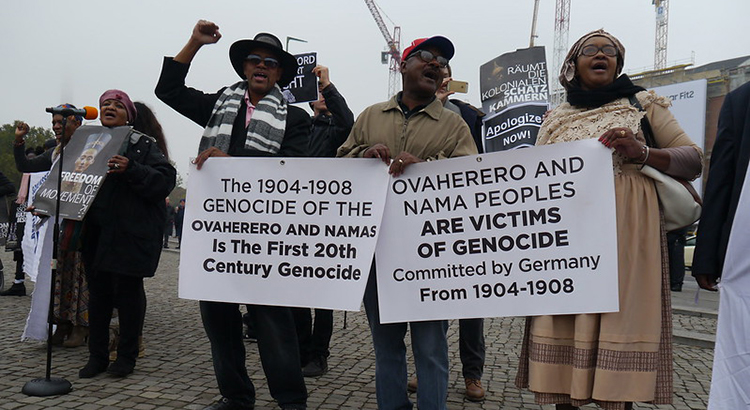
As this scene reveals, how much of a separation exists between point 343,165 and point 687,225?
1.69m

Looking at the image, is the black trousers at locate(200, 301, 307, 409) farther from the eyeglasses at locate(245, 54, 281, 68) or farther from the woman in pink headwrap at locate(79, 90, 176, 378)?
the eyeglasses at locate(245, 54, 281, 68)

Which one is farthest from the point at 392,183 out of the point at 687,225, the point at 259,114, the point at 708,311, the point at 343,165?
the point at 708,311

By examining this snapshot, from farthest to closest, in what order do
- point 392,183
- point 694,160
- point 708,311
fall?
point 708,311 → point 392,183 → point 694,160

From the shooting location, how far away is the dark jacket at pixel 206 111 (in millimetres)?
3607

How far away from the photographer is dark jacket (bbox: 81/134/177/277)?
14.3 feet

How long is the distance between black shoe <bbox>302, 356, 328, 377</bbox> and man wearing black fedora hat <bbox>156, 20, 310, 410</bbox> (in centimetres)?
99

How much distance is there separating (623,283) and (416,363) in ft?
3.49

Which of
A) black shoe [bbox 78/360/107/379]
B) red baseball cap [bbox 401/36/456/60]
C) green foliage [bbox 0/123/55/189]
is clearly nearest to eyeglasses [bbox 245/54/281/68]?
red baseball cap [bbox 401/36/456/60]

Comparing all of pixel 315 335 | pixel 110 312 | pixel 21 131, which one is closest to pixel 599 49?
pixel 315 335

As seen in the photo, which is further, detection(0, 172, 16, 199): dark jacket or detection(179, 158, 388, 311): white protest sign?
detection(0, 172, 16, 199): dark jacket

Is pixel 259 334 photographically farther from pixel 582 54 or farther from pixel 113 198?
pixel 582 54

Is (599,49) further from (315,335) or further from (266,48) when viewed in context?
(315,335)

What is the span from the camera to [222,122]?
3.63 metres

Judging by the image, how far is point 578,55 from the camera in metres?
2.94
